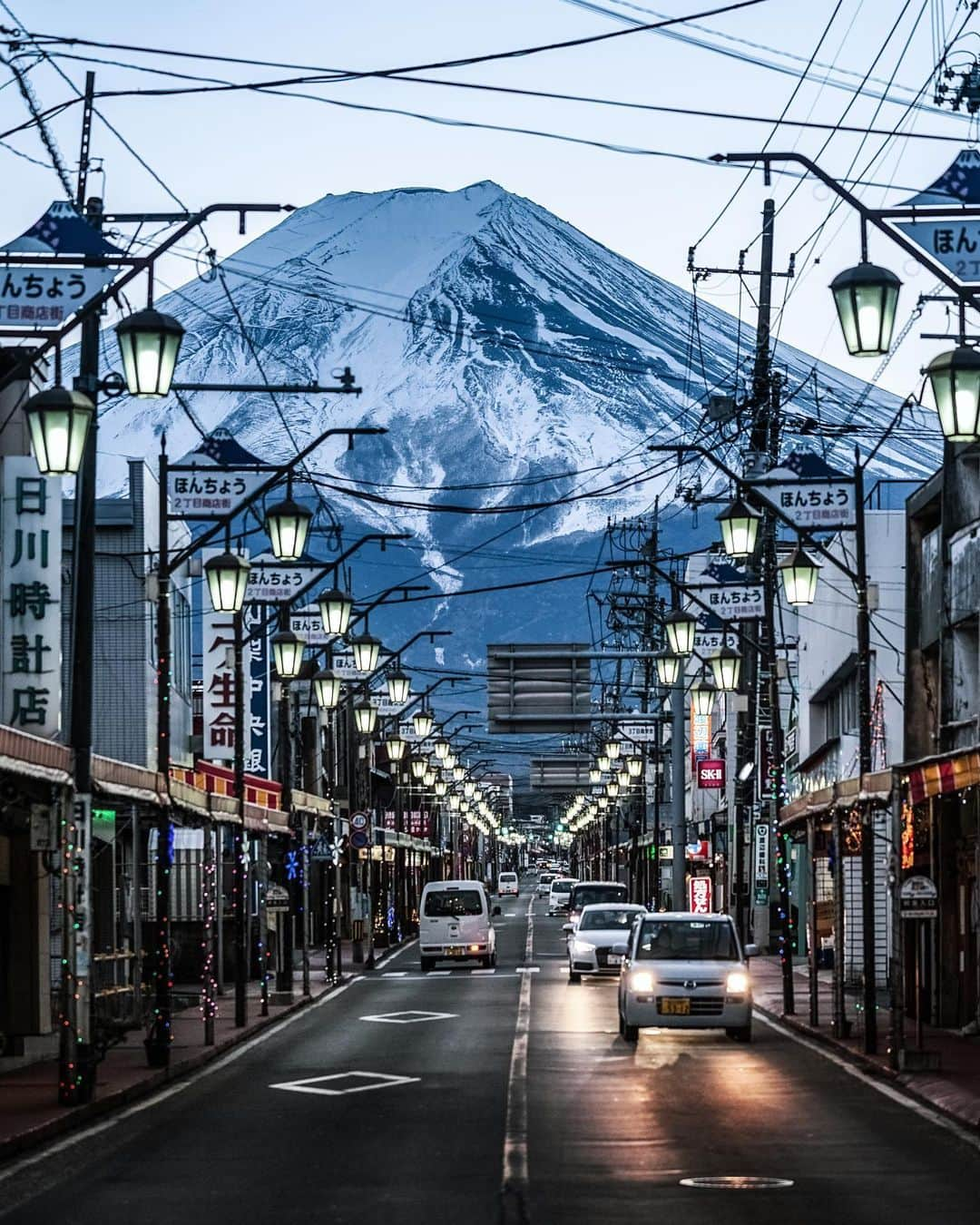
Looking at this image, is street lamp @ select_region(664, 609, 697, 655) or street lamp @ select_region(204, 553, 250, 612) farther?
street lamp @ select_region(664, 609, 697, 655)

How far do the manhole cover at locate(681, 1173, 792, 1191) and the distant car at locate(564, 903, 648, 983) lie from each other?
33.1 metres

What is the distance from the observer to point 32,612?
97.8 feet

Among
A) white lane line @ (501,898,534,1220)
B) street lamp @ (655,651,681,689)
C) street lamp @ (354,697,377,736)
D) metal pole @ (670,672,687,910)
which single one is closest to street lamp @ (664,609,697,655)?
street lamp @ (655,651,681,689)

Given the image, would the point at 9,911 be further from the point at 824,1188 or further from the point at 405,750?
the point at 405,750

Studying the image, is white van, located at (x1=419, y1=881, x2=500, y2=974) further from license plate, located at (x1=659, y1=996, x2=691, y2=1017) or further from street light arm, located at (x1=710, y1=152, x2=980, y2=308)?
street light arm, located at (x1=710, y1=152, x2=980, y2=308)

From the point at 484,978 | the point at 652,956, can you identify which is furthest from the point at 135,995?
the point at 484,978

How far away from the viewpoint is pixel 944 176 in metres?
16.8

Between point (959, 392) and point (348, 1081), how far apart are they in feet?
41.3

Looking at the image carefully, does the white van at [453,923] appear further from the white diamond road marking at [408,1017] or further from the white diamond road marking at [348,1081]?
the white diamond road marking at [348,1081]

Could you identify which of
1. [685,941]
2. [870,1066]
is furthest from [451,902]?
[870,1066]

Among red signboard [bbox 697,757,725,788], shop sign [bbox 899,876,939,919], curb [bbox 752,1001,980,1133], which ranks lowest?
curb [bbox 752,1001,980,1133]

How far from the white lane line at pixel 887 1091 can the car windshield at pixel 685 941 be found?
164 cm

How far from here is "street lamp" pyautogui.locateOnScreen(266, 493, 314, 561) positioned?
29.3 meters

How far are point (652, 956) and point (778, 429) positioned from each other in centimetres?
1691
